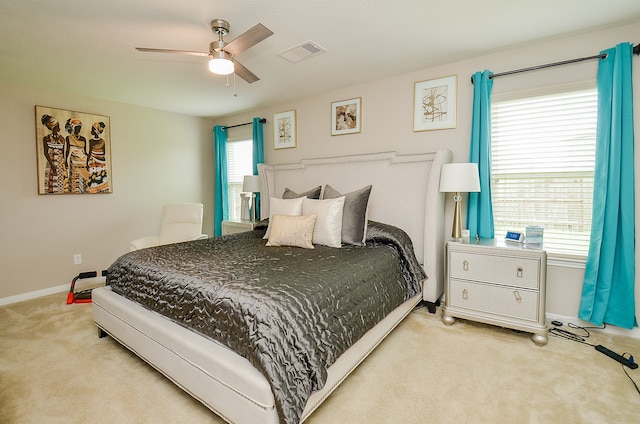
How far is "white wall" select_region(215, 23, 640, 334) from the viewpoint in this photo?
97.8 inches

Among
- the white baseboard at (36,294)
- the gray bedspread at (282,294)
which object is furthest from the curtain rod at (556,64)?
the white baseboard at (36,294)

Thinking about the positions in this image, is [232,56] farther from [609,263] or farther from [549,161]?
[609,263]

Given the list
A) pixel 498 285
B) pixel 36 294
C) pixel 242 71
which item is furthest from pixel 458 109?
pixel 36 294

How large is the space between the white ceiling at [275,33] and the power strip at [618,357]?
236cm

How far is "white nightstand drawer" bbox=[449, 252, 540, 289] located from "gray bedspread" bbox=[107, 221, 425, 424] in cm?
34

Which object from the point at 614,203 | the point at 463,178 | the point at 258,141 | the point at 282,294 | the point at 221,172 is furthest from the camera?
the point at 221,172

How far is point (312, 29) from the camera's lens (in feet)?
7.63

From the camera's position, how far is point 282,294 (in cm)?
154

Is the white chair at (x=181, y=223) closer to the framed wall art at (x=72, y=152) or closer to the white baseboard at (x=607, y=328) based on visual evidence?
the framed wall art at (x=72, y=152)

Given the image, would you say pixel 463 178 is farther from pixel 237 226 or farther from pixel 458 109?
pixel 237 226

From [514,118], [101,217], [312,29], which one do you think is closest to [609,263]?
[514,118]

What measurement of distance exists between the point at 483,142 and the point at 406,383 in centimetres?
214

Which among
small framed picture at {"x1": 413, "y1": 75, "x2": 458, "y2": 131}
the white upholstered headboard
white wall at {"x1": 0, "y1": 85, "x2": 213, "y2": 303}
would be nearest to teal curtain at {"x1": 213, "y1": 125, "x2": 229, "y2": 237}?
white wall at {"x1": 0, "y1": 85, "x2": 213, "y2": 303}

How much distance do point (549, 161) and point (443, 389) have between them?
212 centimetres
